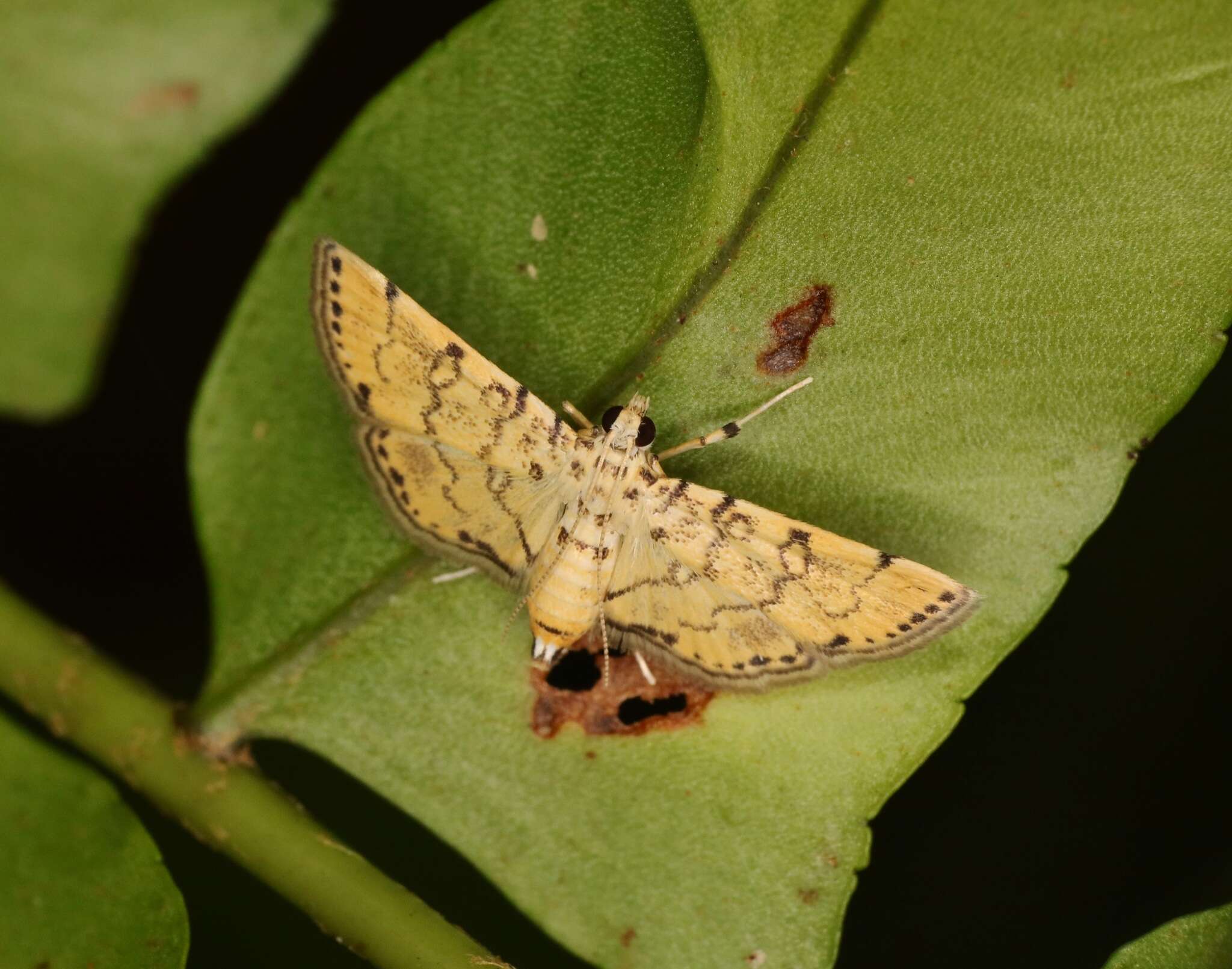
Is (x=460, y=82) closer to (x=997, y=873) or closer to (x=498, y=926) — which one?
(x=498, y=926)

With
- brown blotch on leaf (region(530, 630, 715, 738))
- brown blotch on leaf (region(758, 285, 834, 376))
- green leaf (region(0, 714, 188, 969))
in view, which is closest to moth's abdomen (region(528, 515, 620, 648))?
brown blotch on leaf (region(530, 630, 715, 738))

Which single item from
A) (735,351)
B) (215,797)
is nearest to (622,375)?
(735,351)

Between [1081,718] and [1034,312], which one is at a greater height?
[1034,312]

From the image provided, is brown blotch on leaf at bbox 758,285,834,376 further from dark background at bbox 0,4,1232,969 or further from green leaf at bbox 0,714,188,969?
green leaf at bbox 0,714,188,969

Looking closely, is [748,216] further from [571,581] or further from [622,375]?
[571,581]

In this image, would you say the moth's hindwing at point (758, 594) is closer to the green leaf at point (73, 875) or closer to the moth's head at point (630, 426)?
the moth's head at point (630, 426)

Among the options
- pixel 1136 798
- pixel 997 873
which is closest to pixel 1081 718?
pixel 1136 798

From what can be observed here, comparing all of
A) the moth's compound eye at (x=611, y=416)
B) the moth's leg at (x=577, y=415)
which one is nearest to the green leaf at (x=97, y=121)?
the moth's leg at (x=577, y=415)
